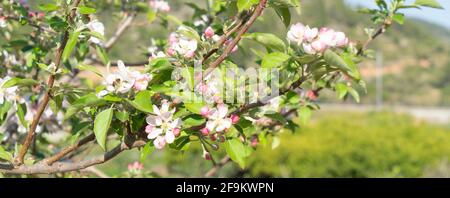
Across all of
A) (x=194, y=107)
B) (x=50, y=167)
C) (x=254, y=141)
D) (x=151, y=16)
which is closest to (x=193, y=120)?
(x=194, y=107)

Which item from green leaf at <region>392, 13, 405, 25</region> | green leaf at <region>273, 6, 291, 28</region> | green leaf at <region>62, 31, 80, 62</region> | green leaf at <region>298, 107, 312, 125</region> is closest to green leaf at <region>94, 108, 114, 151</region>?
green leaf at <region>62, 31, 80, 62</region>

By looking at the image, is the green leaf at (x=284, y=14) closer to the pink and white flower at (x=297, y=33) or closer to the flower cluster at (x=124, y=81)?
the pink and white flower at (x=297, y=33)

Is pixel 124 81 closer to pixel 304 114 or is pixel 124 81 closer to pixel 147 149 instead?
pixel 147 149

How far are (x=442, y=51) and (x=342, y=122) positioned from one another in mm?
45399

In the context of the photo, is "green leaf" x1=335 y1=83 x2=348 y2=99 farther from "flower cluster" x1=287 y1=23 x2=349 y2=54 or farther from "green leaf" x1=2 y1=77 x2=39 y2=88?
"green leaf" x1=2 y1=77 x2=39 y2=88

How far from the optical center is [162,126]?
1.63 meters

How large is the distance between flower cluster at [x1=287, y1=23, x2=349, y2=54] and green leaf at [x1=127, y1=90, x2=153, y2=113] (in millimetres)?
401

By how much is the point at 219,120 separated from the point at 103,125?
31 cm

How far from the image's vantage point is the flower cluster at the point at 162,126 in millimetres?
1611

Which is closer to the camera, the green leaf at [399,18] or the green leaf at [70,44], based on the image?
the green leaf at [70,44]

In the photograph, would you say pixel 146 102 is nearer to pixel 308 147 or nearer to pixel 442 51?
pixel 308 147

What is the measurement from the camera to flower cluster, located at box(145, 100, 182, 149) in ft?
5.29

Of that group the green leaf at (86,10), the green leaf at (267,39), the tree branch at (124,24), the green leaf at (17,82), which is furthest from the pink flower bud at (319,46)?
the tree branch at (124,24)

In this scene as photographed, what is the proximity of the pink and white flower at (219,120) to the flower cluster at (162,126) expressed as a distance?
0.10m
